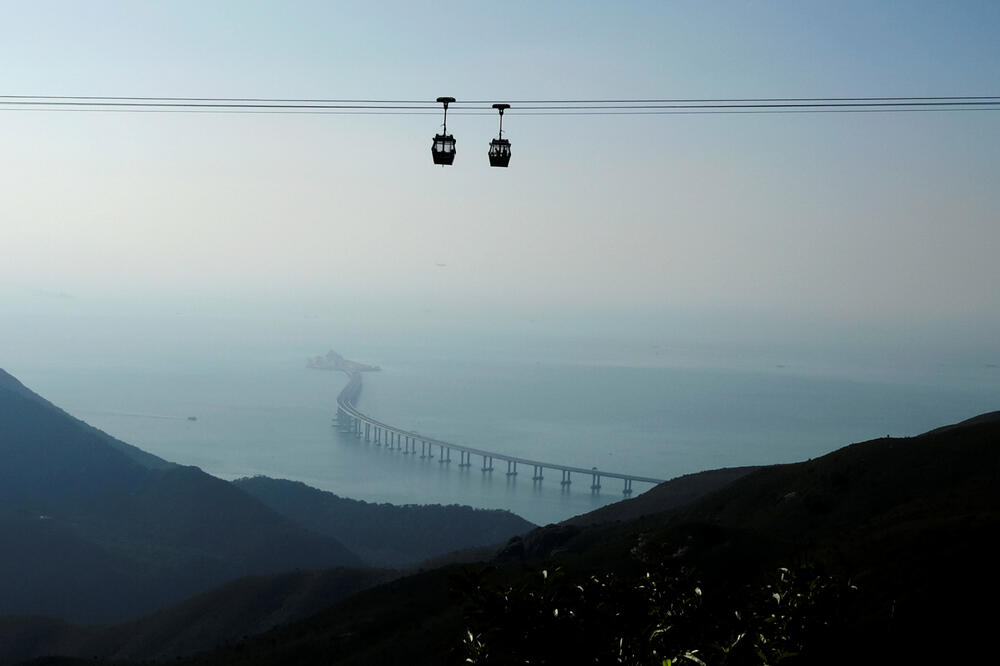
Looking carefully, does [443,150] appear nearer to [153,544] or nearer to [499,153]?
[499,153]

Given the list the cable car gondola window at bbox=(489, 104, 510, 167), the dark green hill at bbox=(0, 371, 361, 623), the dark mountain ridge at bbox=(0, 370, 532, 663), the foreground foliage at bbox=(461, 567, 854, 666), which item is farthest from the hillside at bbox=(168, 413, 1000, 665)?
the dark green hill at bbox=(0, 371, 361, 623)

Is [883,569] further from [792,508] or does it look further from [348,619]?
[348,619]

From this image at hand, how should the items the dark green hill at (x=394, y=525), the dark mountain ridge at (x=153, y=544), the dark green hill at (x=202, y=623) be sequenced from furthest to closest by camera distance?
the dark green hill at (x=394, y=525)
the dark mountain ridge at (x=153, y=544)
the dark green hill at (x=202, y=623)

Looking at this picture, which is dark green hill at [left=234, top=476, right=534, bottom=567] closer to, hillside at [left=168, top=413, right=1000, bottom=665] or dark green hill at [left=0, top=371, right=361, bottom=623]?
dark green hill at [left=0, top=371, right=361, bottom=623]

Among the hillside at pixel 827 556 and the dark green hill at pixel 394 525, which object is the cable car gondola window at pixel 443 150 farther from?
the dark green hill at pixel 394 525

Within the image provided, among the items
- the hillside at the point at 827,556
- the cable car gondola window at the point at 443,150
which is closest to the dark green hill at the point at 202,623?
the hillside at the point at 827,556

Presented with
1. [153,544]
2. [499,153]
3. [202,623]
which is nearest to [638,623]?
[499,153]
